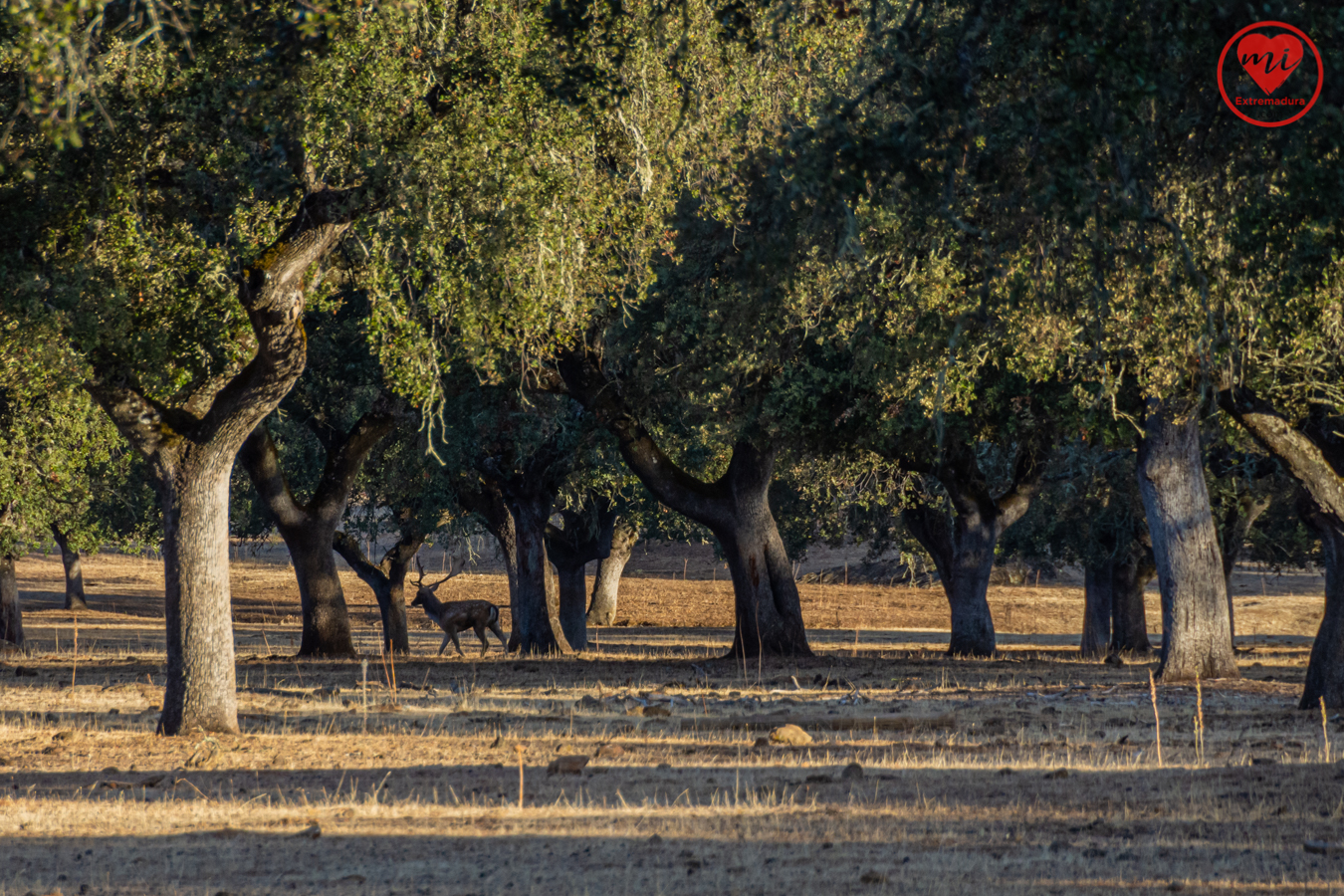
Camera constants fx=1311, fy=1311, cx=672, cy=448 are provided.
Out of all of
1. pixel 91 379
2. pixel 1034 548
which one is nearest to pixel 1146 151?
pixel 91 379

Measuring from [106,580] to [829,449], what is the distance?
56068 millimetres

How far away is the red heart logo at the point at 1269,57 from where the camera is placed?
288 inches

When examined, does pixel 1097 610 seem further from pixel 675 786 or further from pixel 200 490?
pixel 675 786

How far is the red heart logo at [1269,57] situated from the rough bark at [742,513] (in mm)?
18591

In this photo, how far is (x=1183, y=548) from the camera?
22.0 metres

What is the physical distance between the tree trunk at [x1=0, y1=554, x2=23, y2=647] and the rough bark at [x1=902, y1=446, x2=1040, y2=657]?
85.2 ft

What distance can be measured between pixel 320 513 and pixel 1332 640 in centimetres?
1939

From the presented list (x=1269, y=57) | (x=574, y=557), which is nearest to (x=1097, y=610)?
(x=574, y=557)

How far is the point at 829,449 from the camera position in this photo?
85.1 ft

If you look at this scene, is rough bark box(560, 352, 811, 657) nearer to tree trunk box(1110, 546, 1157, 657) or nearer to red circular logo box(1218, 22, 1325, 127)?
tree trunk box(1110, 546, 1157, 657)

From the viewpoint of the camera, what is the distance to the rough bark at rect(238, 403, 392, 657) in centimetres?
2720

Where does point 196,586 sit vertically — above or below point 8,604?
above

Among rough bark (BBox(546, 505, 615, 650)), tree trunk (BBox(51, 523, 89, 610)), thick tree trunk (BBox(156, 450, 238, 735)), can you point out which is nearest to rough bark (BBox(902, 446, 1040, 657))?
rough bark (BBox(546, 505, 615, 650))

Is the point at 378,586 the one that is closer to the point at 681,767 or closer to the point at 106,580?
the point at 681,767
